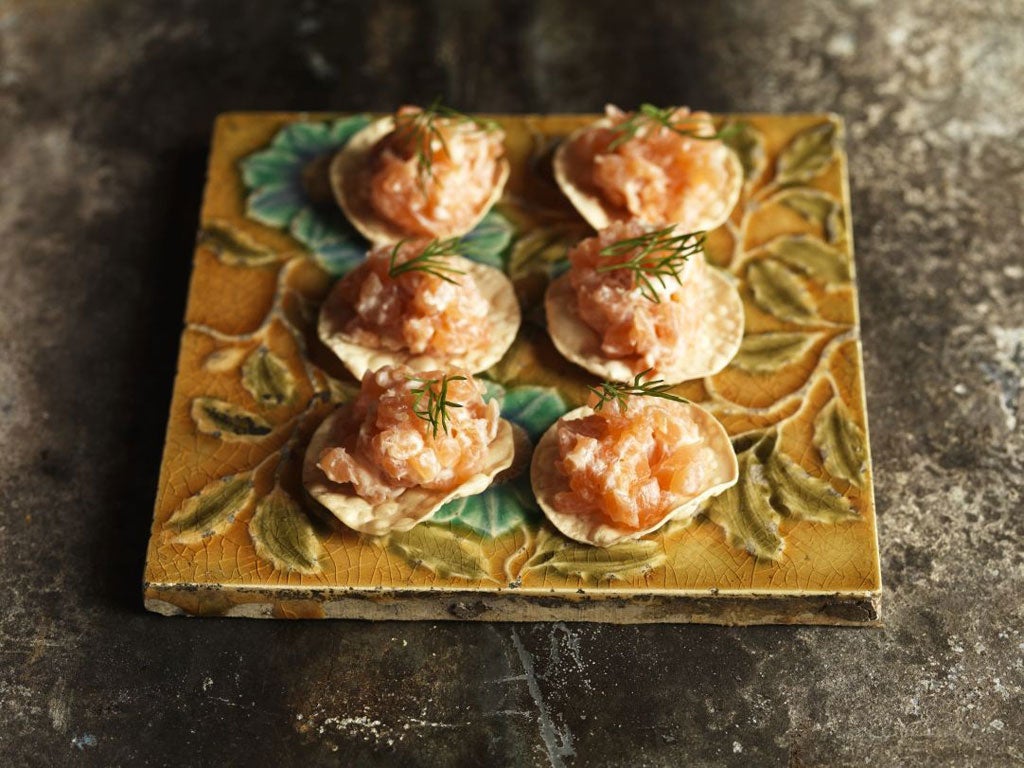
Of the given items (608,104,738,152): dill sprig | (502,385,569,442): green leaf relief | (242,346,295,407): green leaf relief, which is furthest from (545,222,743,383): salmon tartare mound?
(242,346,295,407): green leaf relief

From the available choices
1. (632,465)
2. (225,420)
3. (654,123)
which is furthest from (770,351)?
(225,420)

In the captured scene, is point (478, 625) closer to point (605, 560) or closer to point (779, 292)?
point (605, 560)

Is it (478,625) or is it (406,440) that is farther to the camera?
(478,625)

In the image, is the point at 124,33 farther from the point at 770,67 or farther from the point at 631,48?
the point at 770,67

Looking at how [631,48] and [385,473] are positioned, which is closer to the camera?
[385,473]

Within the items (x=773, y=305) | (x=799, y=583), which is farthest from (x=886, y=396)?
(x=799, y=583)

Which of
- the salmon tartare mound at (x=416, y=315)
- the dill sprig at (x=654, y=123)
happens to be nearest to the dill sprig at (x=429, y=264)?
the salmon tartare mound at (x=416, y=315)
